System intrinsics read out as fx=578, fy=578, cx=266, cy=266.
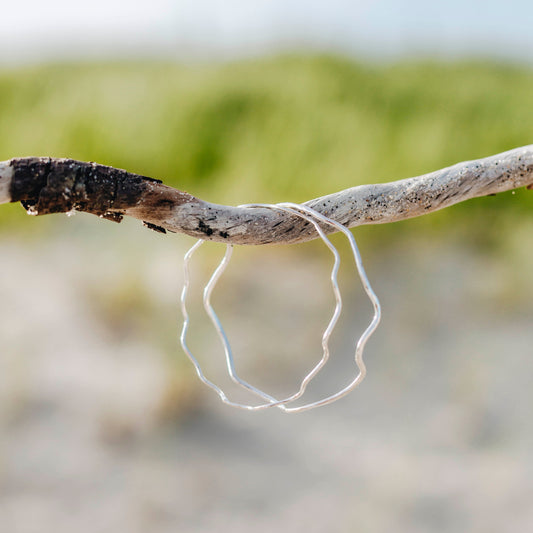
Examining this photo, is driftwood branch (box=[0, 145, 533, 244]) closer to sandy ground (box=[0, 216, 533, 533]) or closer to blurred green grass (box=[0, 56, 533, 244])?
sandy ground (box=[0, 216, 533, 533])

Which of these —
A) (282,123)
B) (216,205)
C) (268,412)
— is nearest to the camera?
(216,205)

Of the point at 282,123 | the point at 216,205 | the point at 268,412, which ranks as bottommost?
the point at 216,205

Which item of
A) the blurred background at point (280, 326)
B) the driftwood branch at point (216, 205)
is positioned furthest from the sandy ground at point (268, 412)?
the driftwood branch at point (216, 205)

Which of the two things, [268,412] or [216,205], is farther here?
[268,412]

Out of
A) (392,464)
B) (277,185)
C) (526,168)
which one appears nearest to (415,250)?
(277,185)

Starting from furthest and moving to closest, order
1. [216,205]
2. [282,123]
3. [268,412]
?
[282,123] < [268,412] < [216,205]

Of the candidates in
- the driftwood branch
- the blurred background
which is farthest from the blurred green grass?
the driftwood branch

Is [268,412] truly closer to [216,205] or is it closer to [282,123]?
[282,123]

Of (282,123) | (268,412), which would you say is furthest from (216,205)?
(282,123)
